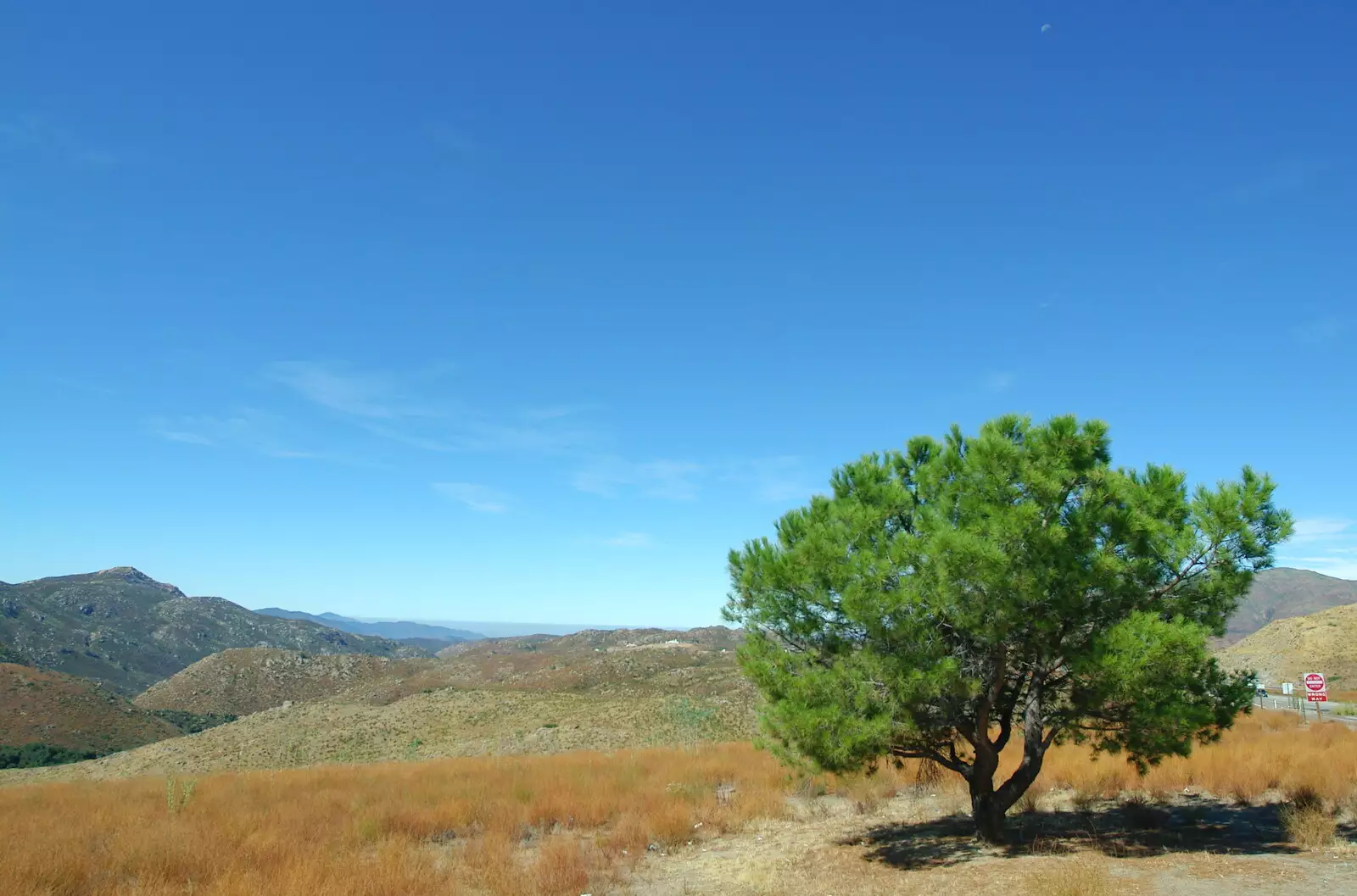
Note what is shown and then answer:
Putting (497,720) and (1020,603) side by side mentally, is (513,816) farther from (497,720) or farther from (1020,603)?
(497,720)

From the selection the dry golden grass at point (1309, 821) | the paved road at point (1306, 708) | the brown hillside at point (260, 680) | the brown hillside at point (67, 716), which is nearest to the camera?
the dry golden grass at point (1309, 821)

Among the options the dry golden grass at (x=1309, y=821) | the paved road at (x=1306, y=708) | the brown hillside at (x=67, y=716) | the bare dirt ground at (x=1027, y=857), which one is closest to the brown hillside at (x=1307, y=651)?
the paved road at (x=1306, y=708)

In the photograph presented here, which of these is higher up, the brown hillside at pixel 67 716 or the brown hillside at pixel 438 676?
the brown hillside at pixel 438 676

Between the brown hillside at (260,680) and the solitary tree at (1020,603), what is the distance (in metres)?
101

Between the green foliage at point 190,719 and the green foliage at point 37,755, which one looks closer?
the green foliage at point 37,755

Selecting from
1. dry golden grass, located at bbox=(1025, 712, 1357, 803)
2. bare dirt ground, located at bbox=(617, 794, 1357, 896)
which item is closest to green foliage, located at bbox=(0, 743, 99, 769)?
bare dirt ground, located at bbox=(617, 794, 1357, 896)

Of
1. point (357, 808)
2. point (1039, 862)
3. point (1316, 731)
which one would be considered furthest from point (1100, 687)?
point (1316, 731)

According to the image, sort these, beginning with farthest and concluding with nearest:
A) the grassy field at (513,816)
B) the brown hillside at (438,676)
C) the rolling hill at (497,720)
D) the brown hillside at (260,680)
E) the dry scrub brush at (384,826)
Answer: the brown hillside at (260,680) < the brown hillside at (438,676) < the rolling hill at (497,720) < the grassy field at (513,816) < the dry scrub brush at (384,826)

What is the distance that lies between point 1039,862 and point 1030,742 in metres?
1.55

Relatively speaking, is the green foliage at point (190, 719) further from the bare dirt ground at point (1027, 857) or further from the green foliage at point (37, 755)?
the bare dirt ground at point (1027, 857)

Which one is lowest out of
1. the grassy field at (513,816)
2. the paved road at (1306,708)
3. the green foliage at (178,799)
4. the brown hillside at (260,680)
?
the brown hillside at (260,680)

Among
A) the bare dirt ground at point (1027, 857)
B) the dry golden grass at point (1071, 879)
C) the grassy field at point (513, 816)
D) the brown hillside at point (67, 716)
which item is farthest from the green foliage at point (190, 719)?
the dry golden grass at point (1071, 879)

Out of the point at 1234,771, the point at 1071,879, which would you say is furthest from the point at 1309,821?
the point at 1071,879

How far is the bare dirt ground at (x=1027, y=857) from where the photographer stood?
905cm
